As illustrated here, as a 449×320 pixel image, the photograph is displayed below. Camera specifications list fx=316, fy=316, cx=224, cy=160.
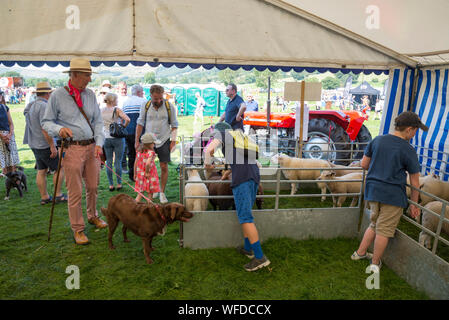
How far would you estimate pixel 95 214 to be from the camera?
4992 mm

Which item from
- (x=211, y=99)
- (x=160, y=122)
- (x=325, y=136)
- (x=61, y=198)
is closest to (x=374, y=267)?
(x=160, y=122)

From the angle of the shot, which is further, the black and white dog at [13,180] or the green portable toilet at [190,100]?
the green portable toilet at [190,100]

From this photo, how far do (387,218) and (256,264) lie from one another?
1.58m

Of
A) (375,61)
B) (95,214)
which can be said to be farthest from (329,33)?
(95,214)

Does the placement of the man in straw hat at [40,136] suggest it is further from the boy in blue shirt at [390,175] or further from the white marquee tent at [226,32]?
the boy in blue shirt at [390,175]

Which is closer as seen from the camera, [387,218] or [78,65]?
[387,218]

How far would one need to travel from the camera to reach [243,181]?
3635mm

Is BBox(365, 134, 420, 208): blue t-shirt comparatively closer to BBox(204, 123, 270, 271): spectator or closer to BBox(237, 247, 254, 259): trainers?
BBox(204, 123, 270, 271): spectator

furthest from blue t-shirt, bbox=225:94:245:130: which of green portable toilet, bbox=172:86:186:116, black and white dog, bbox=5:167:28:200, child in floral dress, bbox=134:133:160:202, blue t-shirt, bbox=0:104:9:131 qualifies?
green portable toilet, bbox=172:86:186:116

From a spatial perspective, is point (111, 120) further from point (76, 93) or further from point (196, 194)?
point (196, 194)

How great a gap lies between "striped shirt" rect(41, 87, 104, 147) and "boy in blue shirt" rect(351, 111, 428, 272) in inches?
139

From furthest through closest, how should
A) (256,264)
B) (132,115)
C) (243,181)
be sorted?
(132,115) < (256,264) < (243,181)

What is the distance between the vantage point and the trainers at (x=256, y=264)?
12.3ft

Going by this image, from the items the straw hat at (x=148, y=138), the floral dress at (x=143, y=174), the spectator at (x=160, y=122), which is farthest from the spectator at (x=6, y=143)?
the straw hat at (x=148, y=138)
